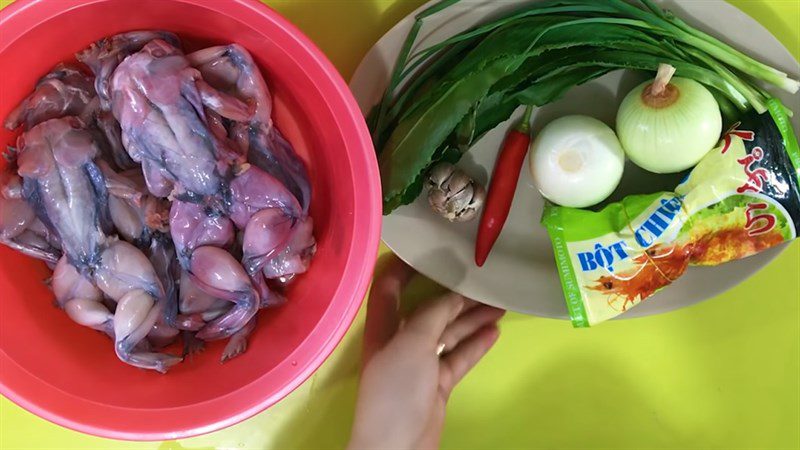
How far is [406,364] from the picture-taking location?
895 millimetres

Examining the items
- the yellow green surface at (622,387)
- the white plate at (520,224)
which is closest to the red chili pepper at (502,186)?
the white plate at (520,224)

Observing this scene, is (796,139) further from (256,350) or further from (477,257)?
(256,350)

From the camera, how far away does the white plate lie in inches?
31.2

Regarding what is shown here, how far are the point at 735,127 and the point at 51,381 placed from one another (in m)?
0.83

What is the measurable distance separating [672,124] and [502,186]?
0.21 metres

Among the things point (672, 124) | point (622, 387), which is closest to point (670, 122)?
point (672, 124)

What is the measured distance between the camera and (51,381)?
2.11 feet

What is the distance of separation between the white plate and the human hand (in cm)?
8

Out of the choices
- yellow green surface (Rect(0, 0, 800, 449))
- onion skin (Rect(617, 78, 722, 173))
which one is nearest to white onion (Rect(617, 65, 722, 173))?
onion skin (Rect(617, 78, 722, 173))

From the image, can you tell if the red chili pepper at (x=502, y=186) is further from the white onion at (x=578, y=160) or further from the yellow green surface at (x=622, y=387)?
the yellow green surface at (x=622, y=387)

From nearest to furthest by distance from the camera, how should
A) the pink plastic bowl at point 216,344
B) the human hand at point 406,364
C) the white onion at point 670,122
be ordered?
the pink plastic bowl at point 216,344
the white onion at point 670,122
the human hand at point 406,364

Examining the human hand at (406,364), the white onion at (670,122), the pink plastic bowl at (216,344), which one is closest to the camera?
the pink plastic bowl at (216,344)

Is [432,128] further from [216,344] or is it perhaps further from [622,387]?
[622,387]

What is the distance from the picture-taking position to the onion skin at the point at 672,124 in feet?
2.45
